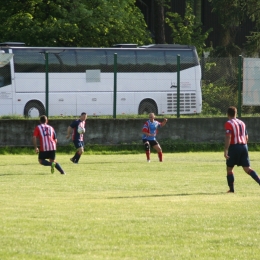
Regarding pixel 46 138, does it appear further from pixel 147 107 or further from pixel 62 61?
pixel 62 61

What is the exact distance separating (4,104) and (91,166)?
32.6ft

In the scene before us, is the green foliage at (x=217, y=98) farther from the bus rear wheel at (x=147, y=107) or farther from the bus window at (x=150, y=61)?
the bus rear wheel at (x=147, y=107)

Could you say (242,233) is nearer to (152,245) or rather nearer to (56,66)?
(152,245)

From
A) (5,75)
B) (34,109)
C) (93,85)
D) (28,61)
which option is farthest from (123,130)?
(28,61)

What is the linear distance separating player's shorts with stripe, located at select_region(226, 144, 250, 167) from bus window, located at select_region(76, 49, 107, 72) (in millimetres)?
15686

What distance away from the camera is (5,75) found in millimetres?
33531

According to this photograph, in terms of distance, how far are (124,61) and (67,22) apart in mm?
8148

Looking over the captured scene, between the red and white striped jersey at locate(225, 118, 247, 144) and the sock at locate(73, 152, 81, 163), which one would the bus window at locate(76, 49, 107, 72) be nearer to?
the sock at locate(73, 152, 81, 163)

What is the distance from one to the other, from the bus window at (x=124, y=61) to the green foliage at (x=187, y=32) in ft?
35.0

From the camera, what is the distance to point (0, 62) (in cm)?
3061

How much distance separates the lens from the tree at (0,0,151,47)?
1593 inches

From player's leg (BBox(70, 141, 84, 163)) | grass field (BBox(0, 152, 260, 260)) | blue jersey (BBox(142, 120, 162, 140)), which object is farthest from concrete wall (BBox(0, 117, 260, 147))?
grass field (BBox(0, 152, 260, 260))

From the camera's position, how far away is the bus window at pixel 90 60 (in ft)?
108

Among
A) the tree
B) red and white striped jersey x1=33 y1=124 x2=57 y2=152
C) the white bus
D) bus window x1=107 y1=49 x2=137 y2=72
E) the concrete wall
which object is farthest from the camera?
the tree
